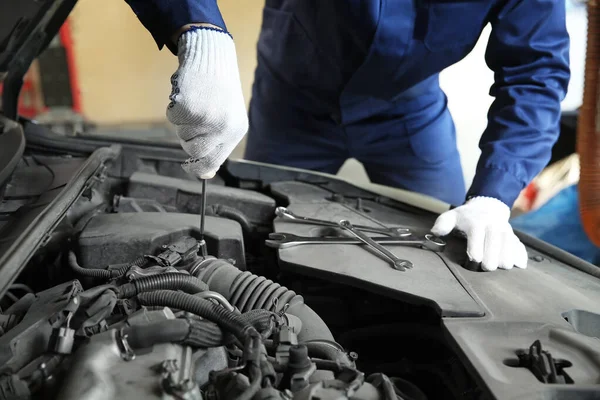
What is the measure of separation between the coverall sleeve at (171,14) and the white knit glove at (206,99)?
1.3 inches

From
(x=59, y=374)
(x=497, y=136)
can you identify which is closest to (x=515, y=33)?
(x=497, y=136)

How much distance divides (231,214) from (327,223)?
0.26m

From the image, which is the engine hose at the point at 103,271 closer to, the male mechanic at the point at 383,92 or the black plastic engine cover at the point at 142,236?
the black plastic engine cover at the point at 142,236

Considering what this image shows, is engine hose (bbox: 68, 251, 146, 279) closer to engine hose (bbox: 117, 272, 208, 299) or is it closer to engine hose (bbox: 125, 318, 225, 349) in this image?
engine hose (bbox: 117, 272, 208, 299)

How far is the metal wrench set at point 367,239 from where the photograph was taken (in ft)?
3.56

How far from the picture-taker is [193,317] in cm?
78

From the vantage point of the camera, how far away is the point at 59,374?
67 centimetres

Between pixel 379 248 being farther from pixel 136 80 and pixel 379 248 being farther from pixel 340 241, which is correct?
pixel 136 80

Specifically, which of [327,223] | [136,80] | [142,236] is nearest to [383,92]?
[327,223]

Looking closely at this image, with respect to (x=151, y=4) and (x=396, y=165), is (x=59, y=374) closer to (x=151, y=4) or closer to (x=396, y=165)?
(x=151, y=4)

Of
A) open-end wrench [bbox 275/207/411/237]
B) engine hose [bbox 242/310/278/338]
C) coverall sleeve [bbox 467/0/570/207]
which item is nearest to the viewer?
engine hose [bbox 242/310/278/338]

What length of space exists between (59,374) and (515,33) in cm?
138

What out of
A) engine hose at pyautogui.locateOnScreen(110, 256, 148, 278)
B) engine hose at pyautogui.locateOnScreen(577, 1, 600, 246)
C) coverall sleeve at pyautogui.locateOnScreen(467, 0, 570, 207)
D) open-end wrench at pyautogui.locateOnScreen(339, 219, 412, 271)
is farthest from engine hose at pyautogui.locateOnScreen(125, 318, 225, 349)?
engine hose at pyautogui.locateOnScreen(577, 1, 600, 246)

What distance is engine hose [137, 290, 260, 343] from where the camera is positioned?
2.45ft
